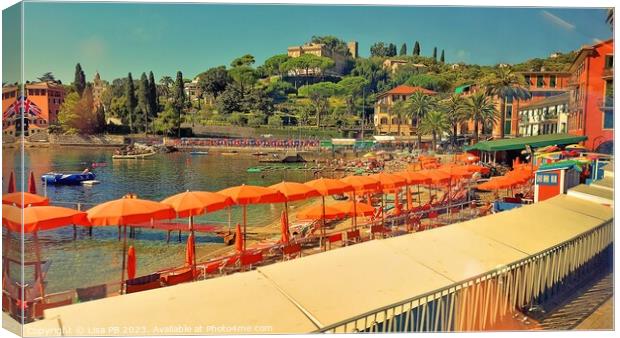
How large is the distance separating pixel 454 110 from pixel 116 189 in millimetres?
6616

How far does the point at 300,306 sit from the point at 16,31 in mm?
5139

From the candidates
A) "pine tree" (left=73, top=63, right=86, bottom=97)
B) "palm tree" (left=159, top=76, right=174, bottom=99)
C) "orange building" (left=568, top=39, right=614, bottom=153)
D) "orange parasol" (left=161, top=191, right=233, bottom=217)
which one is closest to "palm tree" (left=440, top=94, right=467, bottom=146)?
"orange building" (left=568, top=39, right=614, bottom=153)

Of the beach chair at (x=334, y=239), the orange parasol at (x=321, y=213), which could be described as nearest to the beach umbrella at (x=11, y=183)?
the orange parasol at (x=321, y=213)

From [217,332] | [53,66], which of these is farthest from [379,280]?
[53,66]

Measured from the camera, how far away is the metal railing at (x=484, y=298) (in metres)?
5.81

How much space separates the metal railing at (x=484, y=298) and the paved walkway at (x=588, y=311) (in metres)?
0.30

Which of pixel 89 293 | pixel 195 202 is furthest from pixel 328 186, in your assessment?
pixel 89 293

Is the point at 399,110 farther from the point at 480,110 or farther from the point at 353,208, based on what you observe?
the point at 353,208

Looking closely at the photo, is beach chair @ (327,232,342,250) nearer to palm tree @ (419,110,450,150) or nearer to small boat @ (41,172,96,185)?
palm tree @ (419,110,450,150)

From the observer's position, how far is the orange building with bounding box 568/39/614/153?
8352 millimetres

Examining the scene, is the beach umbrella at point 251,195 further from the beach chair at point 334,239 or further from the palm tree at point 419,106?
the palm tree at point 419,106

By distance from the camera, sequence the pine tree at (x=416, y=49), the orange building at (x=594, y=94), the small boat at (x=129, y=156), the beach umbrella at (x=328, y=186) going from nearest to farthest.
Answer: the orange building at (x=594, y=94)
the pine tree at (x=416, y=49)
the small boat at (x=129, y=156)
the beach umbrella at (x=328, y=186)

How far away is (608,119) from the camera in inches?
333

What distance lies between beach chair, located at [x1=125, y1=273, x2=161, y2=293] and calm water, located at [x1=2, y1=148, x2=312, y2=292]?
1198 millimetres
